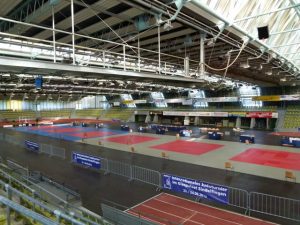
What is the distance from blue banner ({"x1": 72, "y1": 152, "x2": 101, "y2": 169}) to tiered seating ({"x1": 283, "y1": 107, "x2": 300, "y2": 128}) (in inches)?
1340

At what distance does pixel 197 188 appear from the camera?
1109 centimetres

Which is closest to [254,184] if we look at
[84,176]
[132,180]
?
[132,180]

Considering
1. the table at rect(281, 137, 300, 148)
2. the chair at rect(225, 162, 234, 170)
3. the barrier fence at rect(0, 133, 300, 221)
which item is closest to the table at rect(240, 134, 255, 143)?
the table at rect(281, 137, 300, 148)

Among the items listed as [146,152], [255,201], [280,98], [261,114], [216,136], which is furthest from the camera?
[261,114]

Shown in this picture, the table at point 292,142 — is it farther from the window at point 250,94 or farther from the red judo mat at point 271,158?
the window at point 250,94

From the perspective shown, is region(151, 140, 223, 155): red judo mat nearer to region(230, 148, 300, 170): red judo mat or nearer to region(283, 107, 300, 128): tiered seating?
region(230, 148, 300, 170): red judo mat

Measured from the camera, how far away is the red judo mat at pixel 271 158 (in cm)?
1744

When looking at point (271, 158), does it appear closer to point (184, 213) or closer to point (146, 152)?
point (146, 152)

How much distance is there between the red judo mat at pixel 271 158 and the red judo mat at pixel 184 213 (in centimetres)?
936

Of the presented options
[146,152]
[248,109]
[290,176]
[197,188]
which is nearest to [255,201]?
[197,188]

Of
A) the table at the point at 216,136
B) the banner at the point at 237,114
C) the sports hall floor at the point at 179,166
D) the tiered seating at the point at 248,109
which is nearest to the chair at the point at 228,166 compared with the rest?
the sports hall floor at the point at 179,166

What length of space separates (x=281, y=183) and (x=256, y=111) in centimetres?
3148

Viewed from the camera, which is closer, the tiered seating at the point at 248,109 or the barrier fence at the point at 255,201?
the barrier fence at the point at 255,201

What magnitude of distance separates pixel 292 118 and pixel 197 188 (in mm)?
34580
